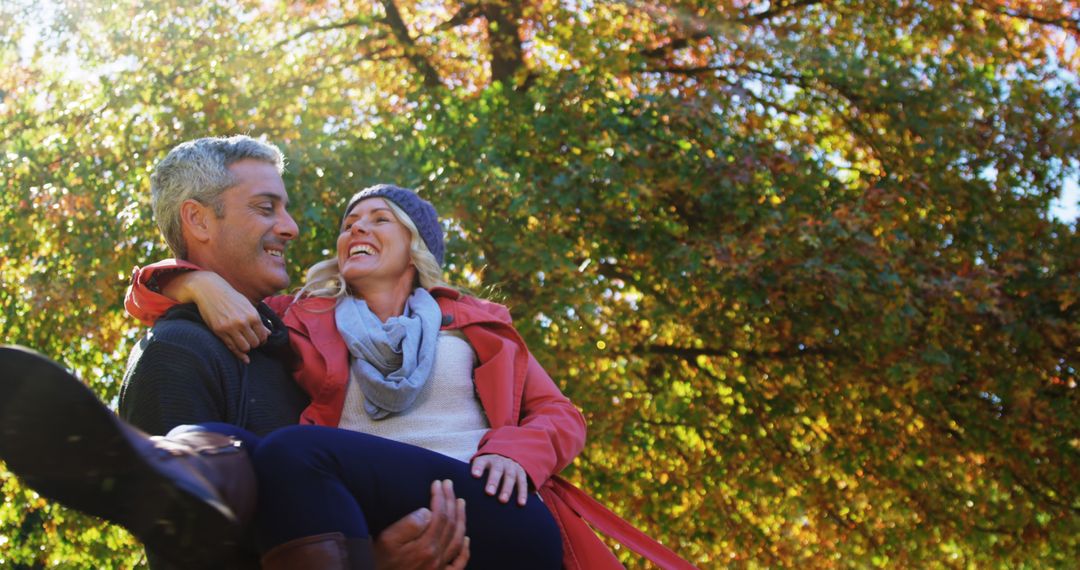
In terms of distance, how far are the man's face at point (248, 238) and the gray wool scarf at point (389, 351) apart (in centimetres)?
20

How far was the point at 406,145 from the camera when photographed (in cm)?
756

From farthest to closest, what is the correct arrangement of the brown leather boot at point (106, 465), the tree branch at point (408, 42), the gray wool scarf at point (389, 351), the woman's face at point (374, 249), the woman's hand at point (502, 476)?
1. the tree branch at point (408, 42)
2. the woman's face at point (374, 249)
3. the gray wool scarf at point (389, 351)
4. the woman's hand at point (502, 476)
5. the brown leather boot at point (106, 465)

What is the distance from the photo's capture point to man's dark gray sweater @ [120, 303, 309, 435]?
8.32ft

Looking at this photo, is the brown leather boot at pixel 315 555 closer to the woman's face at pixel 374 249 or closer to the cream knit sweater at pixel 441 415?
the cream knit sweater at pixel 441 415

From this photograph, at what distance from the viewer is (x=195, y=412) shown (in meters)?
2.53

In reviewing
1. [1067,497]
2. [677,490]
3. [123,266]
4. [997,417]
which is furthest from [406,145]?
[1067,497]

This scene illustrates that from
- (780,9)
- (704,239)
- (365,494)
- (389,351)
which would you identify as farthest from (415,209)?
(780,9)

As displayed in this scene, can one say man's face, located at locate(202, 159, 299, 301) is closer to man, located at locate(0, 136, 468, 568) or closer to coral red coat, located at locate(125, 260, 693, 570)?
man, located at locate(0, 136, 468, 568)

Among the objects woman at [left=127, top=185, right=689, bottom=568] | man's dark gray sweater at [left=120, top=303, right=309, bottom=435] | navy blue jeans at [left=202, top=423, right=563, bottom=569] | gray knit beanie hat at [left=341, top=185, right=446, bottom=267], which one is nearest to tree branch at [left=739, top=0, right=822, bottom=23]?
gray knit beanie hat at [left=341, top=185, right=446, bottom=267]

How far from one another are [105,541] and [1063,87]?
272 inches

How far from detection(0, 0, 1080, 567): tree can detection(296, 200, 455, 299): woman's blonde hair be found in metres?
3.57

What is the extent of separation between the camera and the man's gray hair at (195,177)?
299cm

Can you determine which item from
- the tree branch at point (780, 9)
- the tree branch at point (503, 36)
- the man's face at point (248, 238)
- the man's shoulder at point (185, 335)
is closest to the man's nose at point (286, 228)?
the man's face at point (248, 238)

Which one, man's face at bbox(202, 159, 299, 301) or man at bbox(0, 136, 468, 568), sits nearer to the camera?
man at bbox(0, 136, 468, 568)
